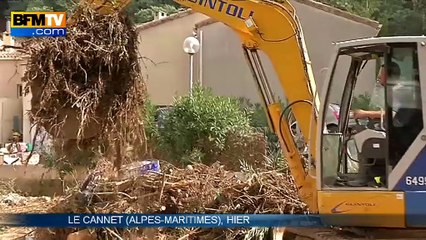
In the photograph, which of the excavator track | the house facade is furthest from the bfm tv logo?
the house facade

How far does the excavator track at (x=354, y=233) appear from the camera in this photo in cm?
547

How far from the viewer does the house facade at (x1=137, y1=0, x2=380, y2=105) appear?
17938 millimetres

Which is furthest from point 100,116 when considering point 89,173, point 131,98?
point 89,173

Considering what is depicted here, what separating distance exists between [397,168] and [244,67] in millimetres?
13499

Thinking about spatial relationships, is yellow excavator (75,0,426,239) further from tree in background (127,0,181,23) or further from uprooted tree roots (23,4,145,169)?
tree in background (127,0,181,23)

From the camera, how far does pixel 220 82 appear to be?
18.9 metres

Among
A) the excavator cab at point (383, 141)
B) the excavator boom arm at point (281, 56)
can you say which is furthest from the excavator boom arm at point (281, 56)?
the excavator cab at point (383, 141)

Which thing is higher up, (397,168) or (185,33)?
(185,33)

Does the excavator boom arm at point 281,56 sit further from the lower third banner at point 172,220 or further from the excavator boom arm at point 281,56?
the lower third banner at point 172,220

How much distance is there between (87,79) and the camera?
22.7 feet

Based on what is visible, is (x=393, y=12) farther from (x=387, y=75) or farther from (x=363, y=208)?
(x=363, y=208)

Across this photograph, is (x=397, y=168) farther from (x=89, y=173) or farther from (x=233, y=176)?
(x=89, y=173)

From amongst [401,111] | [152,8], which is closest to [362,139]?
[401,111]

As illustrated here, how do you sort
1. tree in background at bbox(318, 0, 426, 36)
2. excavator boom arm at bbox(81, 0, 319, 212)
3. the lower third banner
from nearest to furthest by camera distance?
the lower third banner
excavator boom arm at bbox(81, 0, 319, 212)
tree in background at bbox(318, 0, 426, 36)
